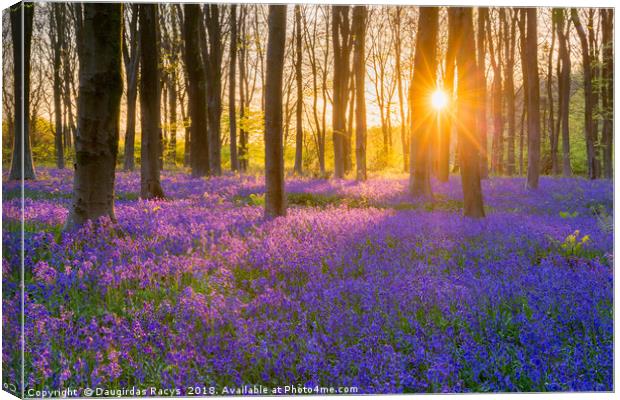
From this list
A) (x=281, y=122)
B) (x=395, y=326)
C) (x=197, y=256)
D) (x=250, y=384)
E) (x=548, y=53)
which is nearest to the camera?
(x=250, y=384)

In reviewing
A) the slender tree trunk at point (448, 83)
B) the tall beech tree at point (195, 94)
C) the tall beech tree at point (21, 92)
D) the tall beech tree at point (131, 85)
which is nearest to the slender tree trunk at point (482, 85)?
the slender tree trunk at point (448, 83)

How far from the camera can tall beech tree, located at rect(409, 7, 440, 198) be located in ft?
36.3

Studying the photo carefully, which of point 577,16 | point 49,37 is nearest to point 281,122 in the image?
point 49,37

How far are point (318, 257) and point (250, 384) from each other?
1.96 metres

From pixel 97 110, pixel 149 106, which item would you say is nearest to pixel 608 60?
pixel 97 110

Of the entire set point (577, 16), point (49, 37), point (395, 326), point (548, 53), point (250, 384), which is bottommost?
point (250, 384)

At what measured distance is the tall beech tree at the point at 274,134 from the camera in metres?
7.11

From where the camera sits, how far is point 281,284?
4293 millimetres

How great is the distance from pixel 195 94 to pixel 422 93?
20.3 ft

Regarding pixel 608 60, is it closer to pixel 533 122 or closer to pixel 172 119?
pixel 533 122

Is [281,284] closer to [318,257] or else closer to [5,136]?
[318,257]

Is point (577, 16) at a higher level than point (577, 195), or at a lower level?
higher

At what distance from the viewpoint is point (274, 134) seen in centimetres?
711

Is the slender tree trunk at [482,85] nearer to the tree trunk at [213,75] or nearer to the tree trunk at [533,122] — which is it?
the tree trunk at [533,122]
